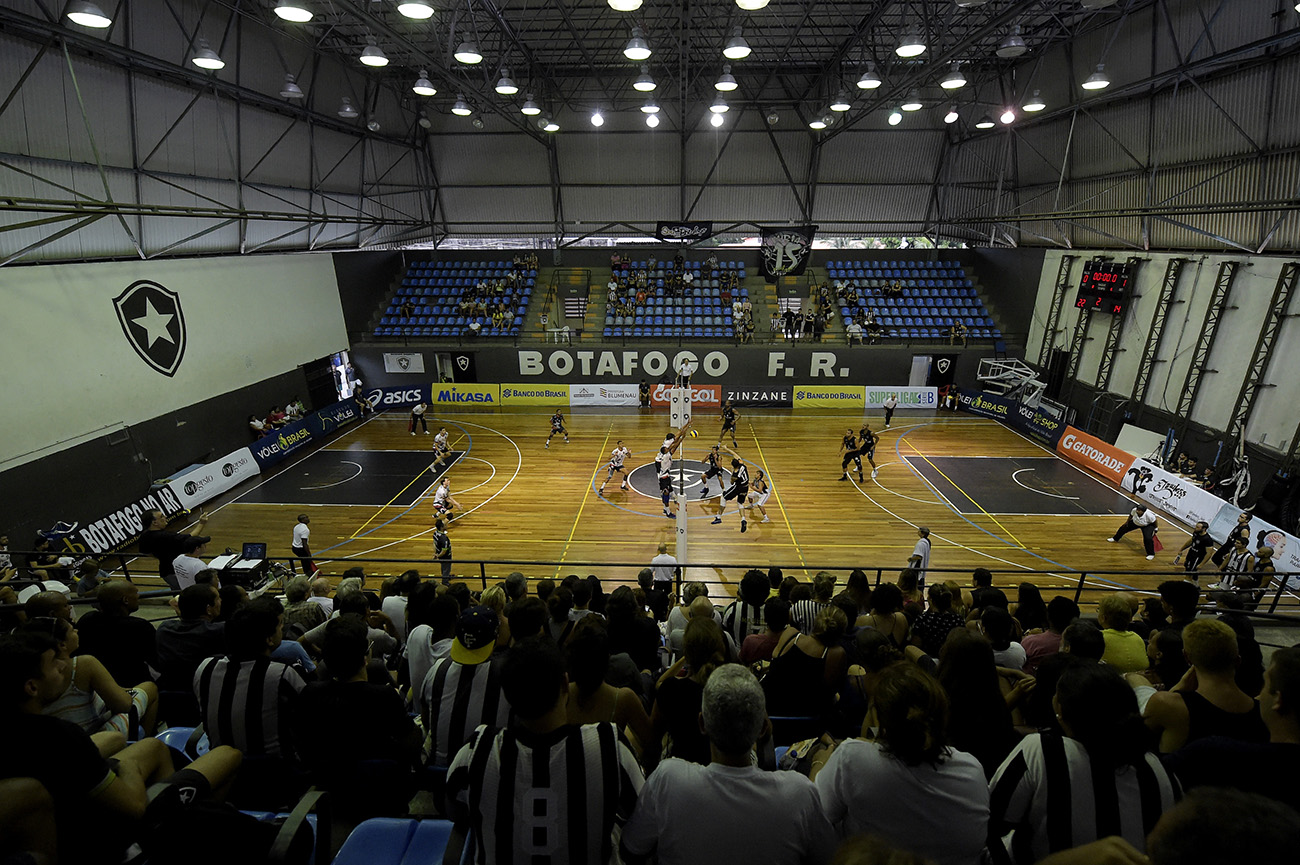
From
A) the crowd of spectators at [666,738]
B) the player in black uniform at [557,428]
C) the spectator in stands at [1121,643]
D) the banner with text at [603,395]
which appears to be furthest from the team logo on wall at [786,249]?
the crowd of spectators at [666,738]

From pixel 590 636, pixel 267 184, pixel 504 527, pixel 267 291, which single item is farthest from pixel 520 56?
pixel 590 636

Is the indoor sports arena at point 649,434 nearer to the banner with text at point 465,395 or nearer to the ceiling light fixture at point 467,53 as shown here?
the banner with text at point 465,395

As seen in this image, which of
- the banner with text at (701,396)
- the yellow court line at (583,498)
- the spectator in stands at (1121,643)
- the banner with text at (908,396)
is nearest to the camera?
the spectator in stands at (1121,643)

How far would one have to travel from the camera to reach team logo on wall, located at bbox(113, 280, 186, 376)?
1677 centimetres

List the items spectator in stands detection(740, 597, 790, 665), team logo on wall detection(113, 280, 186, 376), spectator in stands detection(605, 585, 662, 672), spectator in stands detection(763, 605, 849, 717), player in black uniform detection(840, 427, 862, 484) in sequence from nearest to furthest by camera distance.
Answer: spectator in stands detection(763, 605, 849, 717) < spectator in stands detection(605, 585, 662, 672) < spectator in stands detection(740, 597, 790, 665) < team logo on wall detection(113, 280, 186, 376) < player in black uniform detection(840, 427, 862, 484)

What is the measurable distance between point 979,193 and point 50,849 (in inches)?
1339

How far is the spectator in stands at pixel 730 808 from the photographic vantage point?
2160mm

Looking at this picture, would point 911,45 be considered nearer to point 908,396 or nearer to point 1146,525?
point 1146,525

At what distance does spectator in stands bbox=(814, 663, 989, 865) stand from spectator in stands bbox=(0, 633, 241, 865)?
2.40m

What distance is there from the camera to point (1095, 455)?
63.7 ft

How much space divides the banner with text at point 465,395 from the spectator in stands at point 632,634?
2291cm

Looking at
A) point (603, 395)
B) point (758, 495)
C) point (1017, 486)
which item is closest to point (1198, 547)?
point (1017, 486)

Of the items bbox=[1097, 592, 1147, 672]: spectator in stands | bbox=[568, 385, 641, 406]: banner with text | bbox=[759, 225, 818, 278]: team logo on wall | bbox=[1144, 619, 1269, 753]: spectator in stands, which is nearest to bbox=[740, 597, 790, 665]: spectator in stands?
bbox=[1144, 619, 1269, 753]: spectator in stands

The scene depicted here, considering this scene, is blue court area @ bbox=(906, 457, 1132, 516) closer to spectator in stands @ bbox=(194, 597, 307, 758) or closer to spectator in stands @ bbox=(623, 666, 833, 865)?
spectator in stands @ bbox=(623, 666, 833, 865)
